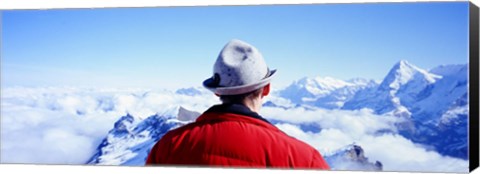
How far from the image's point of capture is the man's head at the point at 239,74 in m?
5.26

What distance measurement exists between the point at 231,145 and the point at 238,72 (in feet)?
1.56

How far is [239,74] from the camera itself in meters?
5.30

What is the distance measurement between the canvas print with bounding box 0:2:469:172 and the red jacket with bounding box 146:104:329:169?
0.93 ft

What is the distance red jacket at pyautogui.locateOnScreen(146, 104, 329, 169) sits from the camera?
502 cm

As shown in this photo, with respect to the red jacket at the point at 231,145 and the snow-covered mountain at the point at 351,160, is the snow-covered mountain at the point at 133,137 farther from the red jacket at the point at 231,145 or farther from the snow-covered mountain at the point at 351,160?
the snow-covered mountain at the point at 351,160

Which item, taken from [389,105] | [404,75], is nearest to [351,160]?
[389,105]

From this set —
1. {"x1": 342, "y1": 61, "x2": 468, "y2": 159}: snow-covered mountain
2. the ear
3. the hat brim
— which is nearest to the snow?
{"x1": 342, "y1": 61, "x2": 468, "y2": 159}: snow-covered mountain

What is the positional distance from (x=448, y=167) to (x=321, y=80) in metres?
1.05

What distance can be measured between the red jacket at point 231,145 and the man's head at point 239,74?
17 cm

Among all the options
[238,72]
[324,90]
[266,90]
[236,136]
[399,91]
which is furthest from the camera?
[324,90]

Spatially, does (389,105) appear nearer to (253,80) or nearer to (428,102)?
(428,102)

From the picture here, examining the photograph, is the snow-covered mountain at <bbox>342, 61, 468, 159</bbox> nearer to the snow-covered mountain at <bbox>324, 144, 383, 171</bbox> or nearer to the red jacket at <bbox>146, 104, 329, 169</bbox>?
the snow-covered mountain at <bbox>324, 144, 383, 171</bbox>

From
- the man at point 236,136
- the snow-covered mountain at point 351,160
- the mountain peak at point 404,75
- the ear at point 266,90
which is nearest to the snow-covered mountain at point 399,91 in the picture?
the mountain peak at point 404,75

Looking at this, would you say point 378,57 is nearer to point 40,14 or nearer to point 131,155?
point 131,155
